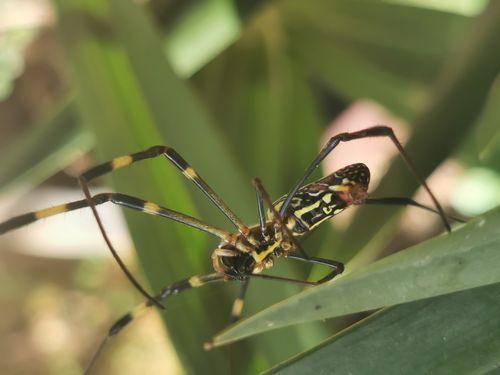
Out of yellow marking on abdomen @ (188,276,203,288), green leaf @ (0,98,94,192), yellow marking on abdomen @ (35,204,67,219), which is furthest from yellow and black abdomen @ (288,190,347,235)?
green leaf @ (0,98,94,192)

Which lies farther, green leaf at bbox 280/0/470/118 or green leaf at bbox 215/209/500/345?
green leaf at bbox 280/0/470/118

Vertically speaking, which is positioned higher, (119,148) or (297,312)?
(119,148)

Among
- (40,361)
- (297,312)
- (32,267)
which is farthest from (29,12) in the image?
(297,312)

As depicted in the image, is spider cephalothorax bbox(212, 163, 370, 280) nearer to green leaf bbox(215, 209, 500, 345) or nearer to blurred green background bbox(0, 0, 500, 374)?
blurred green background bbox(0, 0, 500, 374)

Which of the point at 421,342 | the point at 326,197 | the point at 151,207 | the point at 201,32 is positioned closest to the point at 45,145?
the point at 201,32

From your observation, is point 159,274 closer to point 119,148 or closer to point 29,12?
point 119,148

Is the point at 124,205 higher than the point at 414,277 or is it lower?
higher

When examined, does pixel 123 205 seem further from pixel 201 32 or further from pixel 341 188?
pixel 201 32
